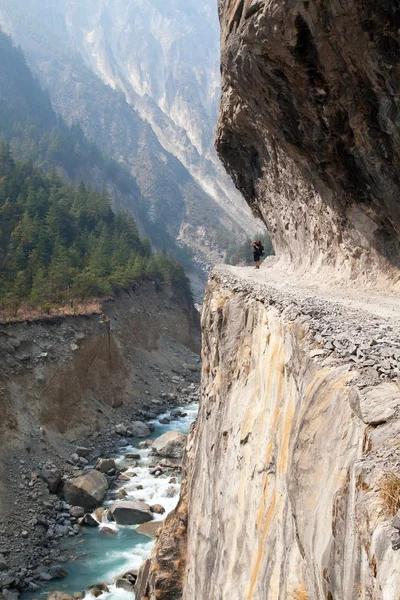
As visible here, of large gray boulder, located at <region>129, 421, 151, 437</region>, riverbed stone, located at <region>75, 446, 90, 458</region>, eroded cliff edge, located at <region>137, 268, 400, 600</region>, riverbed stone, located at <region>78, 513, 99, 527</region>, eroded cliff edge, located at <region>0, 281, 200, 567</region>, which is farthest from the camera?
large gray boulder, located at <region>129, 421, 151, 437</region>

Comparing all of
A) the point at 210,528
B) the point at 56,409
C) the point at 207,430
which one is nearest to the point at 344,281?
the point at 207,430

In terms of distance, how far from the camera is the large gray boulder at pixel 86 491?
26.3 metres

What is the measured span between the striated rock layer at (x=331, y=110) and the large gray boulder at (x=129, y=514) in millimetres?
14448

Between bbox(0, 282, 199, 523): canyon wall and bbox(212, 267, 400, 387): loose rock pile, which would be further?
bbox(0, 282, 199, 523): canyon wall

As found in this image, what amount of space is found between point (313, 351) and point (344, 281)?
11.4 m

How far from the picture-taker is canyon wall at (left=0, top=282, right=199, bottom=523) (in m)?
31.1

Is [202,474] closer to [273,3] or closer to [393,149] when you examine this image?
[393,149]

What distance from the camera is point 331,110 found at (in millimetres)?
14945

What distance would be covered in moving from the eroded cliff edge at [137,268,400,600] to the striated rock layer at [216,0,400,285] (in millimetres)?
4930

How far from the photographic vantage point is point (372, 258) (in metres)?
16.6

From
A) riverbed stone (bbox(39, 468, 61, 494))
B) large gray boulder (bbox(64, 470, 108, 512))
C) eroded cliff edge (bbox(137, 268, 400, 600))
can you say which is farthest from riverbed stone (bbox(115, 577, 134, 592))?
riverbed stone (bbox(39, 468, 61, 494))

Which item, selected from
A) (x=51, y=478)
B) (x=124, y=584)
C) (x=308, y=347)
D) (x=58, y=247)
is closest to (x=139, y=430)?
(x=51, y=478)

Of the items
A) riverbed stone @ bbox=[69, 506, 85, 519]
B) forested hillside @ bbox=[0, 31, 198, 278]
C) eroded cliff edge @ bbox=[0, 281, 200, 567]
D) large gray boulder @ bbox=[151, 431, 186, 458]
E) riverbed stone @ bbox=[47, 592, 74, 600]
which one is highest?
forested hillside @ bbox=[0, 31, 198, 278]

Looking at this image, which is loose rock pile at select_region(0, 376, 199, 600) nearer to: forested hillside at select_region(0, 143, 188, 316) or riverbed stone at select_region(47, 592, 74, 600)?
riverbed stone at select_region(47, 592, 74, 600)
